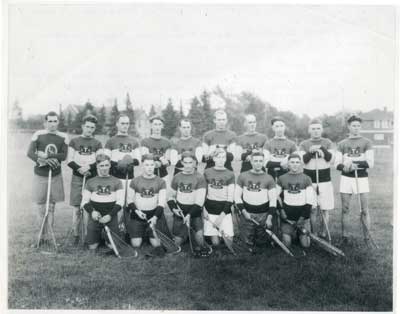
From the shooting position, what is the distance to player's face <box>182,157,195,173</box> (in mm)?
4789

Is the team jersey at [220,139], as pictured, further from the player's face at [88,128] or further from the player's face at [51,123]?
the player's face at [51,123]

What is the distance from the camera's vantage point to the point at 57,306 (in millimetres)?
4516

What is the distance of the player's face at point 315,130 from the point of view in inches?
196

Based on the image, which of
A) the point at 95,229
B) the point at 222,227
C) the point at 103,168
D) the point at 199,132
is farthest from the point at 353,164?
the point at 95,229

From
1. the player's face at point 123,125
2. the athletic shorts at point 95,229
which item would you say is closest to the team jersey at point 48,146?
the player's face at point 123,125

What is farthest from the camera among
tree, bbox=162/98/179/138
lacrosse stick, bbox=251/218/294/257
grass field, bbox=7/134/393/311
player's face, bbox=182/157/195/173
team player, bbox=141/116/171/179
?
tree, bbox=162/98/179/138

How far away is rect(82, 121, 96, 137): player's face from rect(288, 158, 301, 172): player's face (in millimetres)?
2614

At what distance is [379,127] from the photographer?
16.2ft

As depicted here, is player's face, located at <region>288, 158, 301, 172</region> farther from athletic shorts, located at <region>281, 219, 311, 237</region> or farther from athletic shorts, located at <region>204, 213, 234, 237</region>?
athletic shorts, located at <region>204, 213, 234, 237</region>

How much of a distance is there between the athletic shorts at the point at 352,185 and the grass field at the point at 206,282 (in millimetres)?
756

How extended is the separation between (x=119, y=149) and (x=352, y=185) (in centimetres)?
315

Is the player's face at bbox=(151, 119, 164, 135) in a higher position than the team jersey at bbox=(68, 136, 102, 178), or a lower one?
higher

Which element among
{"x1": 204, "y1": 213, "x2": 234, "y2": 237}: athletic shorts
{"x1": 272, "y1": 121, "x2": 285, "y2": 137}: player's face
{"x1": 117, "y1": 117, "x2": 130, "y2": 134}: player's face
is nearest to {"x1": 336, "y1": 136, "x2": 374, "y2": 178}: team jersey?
{"x1": 272, "y1": 121, "x2": 285, "y2": 137}: player's face

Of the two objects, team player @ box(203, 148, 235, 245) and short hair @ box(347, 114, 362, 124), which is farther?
short hair @ box(347, 114, 362, 124)
